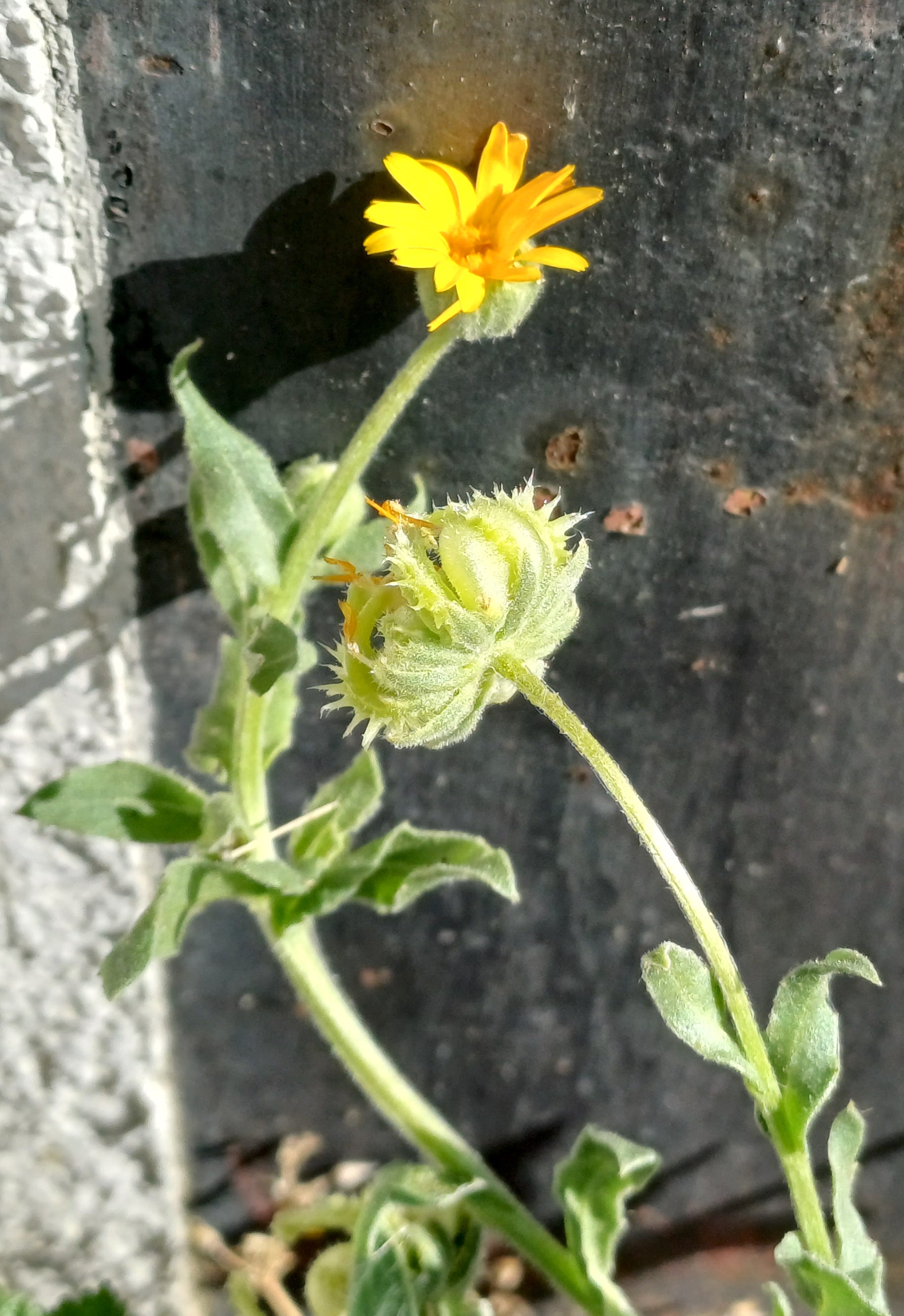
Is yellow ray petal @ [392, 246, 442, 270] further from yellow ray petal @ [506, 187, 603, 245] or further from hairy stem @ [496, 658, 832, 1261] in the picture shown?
hairy stem @ [496, 658, 832, 1261]

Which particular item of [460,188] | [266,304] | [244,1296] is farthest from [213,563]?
[244,1296]

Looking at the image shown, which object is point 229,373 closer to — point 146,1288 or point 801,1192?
point 801,1192

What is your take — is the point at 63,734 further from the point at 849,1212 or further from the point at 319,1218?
the point at 849,1212

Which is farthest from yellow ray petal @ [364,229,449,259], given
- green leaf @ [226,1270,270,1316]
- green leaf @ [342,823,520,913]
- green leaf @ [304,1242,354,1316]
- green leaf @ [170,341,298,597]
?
green leaf @ [226,1270,270,1316]

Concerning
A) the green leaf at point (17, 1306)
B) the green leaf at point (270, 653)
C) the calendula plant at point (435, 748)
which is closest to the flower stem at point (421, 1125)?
the calendula plant at point (435, 748)

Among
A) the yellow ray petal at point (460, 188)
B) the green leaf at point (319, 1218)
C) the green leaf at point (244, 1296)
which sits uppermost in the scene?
the yellow ray petal at point (460, 188)

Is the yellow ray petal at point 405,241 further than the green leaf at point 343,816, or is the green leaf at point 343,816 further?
the green leaf at point 343,816

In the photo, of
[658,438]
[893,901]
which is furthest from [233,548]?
[893,901]

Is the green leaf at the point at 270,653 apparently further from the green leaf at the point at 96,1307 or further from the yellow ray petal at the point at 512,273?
the green leaf at the point at 96,1307
